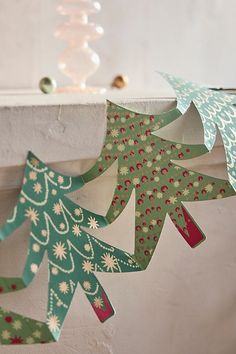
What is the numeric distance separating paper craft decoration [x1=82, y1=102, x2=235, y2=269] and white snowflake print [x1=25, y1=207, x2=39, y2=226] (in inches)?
3.2

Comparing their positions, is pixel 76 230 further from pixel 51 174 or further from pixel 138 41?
pixel 138 41

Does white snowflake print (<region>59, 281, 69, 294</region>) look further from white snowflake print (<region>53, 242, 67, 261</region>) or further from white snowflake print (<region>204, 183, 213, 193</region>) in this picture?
white snowflake print (<region>204, 183, 213, 193</region>)

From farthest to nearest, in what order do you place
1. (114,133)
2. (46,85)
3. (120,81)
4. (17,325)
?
(120,81) → (46,85) → (114,133) → (17,325)

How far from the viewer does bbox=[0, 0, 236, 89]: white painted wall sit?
0.98 m

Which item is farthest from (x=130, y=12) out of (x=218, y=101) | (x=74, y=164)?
(x=74, y=164)

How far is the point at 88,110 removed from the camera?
0.70 meters

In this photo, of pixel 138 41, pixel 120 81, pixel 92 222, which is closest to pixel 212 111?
Result: pixel 92 222

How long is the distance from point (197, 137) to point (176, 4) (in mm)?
469

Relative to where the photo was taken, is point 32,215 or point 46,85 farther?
point 46,85

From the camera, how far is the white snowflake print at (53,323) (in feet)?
1.98

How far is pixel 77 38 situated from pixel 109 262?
0.42 m


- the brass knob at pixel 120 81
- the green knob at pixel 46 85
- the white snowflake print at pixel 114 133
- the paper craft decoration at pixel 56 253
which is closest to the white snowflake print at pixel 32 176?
the paper craft decoration at pixel 56 253

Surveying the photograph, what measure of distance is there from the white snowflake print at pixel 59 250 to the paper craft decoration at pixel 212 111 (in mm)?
200

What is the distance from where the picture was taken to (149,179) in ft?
2.36
